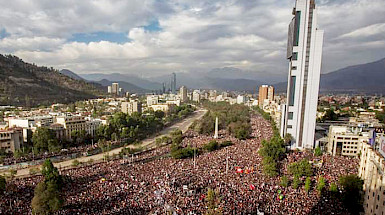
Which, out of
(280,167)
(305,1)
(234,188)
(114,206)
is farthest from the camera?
(305,1)

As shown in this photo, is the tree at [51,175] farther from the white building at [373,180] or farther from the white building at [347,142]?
the white building at [347,142]

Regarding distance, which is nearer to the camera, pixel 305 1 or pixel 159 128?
→ pixel 305 1

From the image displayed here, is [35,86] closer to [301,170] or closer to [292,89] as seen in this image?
[292,89]

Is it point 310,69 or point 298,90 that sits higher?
point 310,69

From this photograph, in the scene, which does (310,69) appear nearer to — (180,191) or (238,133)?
(238,133)

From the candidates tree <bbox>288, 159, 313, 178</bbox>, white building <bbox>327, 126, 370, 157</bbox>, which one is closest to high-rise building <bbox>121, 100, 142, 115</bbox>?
white building <bbox>327, 126, 370, 157</bbox>

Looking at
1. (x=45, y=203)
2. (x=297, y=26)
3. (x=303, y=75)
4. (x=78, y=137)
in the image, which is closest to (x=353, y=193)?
(x=303, y=75)

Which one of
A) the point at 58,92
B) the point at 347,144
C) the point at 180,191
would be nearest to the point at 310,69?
the point at 347,144

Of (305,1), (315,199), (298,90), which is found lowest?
(315,199)
